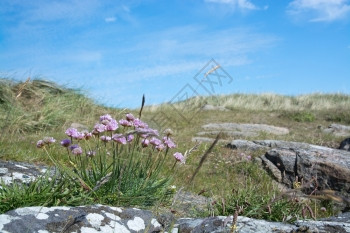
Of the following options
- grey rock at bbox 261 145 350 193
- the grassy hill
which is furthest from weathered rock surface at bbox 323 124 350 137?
grey rock at bbox 261 145 350 193

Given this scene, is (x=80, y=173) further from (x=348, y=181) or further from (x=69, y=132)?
(x=348, y=181)

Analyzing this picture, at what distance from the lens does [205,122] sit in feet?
51.1

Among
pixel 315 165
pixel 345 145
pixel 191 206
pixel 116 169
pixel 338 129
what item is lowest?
pixel 191 206

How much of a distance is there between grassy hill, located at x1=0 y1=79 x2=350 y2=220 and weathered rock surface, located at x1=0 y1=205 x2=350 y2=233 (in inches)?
15.2

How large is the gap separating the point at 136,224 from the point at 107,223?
0.19m

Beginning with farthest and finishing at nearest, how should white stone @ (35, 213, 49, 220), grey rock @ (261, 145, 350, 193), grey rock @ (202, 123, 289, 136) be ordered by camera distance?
grey rock @ (202, 123, 289, 136) → grey rock @ (261, 145, 350, 193) → white stone @ (35, 213, 49, 220)

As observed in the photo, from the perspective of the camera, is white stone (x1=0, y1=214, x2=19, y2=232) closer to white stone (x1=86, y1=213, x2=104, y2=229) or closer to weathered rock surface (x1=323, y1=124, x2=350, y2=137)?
white stone (x1=86, y1=213, x2=104, y2=229)

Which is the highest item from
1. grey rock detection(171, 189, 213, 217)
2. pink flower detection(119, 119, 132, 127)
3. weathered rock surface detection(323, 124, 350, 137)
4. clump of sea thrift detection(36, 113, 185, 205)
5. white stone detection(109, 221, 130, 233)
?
weathered rock surface detection(323, 124, 350, 137)

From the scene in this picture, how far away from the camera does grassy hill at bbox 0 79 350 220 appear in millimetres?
4922

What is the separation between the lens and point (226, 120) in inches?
640

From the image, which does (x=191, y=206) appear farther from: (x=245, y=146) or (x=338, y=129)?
(x=338, y=129)

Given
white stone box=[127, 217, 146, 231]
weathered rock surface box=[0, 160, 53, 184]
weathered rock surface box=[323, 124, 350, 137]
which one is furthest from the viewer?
weathered rock surface box=[323, 124, 350, 137]

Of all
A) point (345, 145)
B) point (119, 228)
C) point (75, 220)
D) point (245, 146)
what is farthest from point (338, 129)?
point (75, 220)

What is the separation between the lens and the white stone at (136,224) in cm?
276
